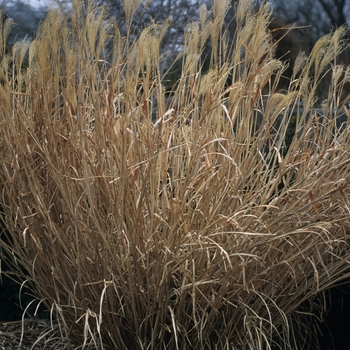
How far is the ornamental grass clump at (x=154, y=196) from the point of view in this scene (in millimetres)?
2084

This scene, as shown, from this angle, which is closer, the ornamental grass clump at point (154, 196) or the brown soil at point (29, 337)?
the ornamental grass clump at point (154, 196)

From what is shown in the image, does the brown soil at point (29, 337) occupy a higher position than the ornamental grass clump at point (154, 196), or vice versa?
the ornamental grass clump at point (154, 196)

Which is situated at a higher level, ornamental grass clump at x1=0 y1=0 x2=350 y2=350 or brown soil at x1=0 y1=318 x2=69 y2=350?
ornamental grass clump at x1=0 y1=0 x2=350 y2=350

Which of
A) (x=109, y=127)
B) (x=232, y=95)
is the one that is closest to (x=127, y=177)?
(x=109, y=127)

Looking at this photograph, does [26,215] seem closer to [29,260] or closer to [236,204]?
[29,260]

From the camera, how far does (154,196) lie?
216cm

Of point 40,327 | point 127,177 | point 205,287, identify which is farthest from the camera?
point 40,327

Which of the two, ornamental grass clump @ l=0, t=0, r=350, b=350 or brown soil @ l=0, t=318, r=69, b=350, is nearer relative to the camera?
ornamental grass clump @ l=0, t=0, r=350, b=350

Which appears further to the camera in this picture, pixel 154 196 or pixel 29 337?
pixel 29 337

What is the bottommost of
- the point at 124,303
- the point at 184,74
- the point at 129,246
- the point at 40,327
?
the point at 40,327

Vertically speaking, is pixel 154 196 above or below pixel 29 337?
above

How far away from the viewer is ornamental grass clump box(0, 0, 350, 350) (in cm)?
208

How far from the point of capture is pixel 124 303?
7.35 ft

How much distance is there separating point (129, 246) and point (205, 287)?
13.0 inches
